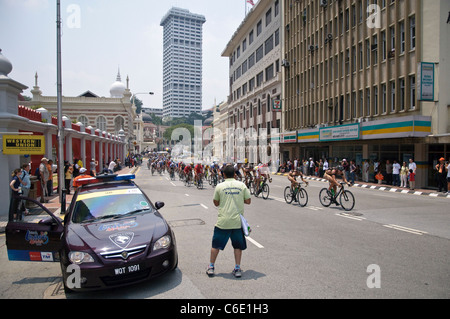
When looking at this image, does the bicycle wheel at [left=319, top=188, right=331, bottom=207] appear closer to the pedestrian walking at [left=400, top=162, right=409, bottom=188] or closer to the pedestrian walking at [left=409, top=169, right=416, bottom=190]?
the pedestrian walking at [left=409, top=169, right=416, bottom=190]

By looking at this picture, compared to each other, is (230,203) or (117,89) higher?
(117,89)

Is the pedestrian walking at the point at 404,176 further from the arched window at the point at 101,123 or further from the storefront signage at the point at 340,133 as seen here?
the arched window at the point at 101,123

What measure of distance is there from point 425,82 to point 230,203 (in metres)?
19.7

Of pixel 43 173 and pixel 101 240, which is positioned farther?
pixel 43 173

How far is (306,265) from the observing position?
6.25m

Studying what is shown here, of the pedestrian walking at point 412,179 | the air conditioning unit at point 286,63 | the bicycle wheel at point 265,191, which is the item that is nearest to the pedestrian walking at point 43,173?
the bicycle wheel at point 265,191

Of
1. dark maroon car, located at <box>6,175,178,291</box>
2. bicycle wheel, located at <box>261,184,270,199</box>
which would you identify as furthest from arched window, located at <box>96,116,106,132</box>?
dark maroon car, located at <box>6,175,178,291</box>

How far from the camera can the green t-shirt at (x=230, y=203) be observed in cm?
572

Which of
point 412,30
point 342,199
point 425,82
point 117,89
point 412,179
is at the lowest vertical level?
point 342,199

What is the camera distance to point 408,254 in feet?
22.6

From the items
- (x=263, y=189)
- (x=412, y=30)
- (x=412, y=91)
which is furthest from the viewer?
(x=412, y=91)

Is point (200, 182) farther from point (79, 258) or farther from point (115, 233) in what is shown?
point (79, 258)

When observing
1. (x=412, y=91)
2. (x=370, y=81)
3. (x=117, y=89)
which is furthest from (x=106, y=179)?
(x=117, y=89)

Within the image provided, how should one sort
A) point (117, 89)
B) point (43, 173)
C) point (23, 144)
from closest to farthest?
point (23, 144) → point (43, 173) → point (117, 89)
